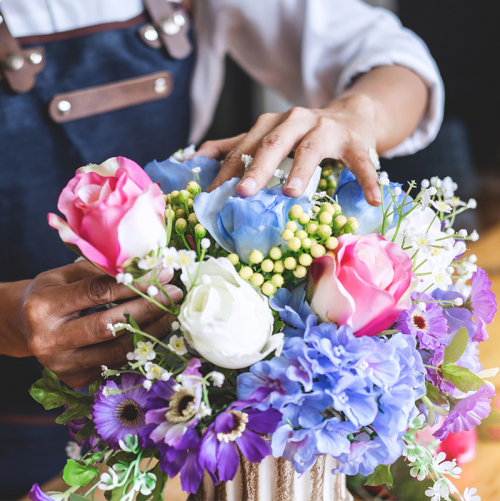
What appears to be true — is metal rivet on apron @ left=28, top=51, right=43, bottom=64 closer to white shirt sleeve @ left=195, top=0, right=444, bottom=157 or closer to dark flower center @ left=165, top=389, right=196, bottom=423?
white shirt sleeve @ left=195, top=0, right=444, bottom=157

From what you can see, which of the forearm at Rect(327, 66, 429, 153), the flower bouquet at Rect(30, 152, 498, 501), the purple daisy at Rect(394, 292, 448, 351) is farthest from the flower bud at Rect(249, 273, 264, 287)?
the forearm at Rect(327, 66, 429, 153)

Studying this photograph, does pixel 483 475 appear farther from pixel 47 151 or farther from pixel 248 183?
pixel 47 151

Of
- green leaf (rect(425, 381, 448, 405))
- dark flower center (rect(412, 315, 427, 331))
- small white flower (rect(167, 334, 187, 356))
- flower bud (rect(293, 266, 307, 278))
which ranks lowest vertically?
green leaf (rect(425, 381, 448, 405))

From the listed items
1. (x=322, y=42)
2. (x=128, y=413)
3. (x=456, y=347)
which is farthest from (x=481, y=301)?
(x=322, y=42)

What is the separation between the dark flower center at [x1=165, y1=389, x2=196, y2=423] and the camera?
28 cm

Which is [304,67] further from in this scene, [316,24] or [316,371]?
[316,371]

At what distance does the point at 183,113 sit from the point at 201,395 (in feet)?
2.15

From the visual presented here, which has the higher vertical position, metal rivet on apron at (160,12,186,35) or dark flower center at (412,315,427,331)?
metal rivet on apron at (160,12,186,35)

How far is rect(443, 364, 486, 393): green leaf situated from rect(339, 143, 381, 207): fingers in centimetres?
13

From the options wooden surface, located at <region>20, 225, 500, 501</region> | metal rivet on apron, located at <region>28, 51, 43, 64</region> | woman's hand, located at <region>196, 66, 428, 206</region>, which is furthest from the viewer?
metal rivet on apron, located at <region>28, 51, 43, 64</region>

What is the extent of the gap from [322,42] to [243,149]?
0.39m

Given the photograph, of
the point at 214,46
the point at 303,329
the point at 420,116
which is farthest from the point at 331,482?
the point at 214,46

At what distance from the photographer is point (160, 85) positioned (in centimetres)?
76

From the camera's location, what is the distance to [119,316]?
13.3 inches
